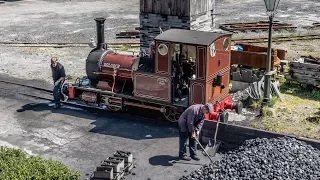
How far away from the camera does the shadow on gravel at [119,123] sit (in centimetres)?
1370

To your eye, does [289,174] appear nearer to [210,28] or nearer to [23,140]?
[23,140]

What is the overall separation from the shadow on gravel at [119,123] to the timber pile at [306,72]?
514 cm

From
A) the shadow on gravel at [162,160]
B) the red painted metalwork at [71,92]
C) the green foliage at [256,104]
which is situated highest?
the red painted metalwork at [71,92]

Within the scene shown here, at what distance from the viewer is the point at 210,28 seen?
67.8 feet

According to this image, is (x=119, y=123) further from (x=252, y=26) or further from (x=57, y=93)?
(x=252, y=26)

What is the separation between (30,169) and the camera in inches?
400

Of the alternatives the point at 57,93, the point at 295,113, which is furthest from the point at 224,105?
the point at 57,93

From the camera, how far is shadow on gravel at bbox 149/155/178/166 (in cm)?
1185

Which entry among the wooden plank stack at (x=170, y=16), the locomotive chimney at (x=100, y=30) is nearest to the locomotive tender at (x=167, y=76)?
the locomotive chimney at (x=100, y=30)

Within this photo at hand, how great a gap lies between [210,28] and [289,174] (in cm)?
1163

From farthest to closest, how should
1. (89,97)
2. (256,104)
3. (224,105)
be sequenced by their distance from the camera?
(89,97)
(256,104)
(224,105)

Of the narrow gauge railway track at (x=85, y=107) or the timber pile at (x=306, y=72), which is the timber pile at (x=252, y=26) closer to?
the timber pile at (x=306, y=72)

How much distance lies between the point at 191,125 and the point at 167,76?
2461 mm

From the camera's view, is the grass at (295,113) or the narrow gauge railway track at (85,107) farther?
the narrow gauge railway track at (85,107)
